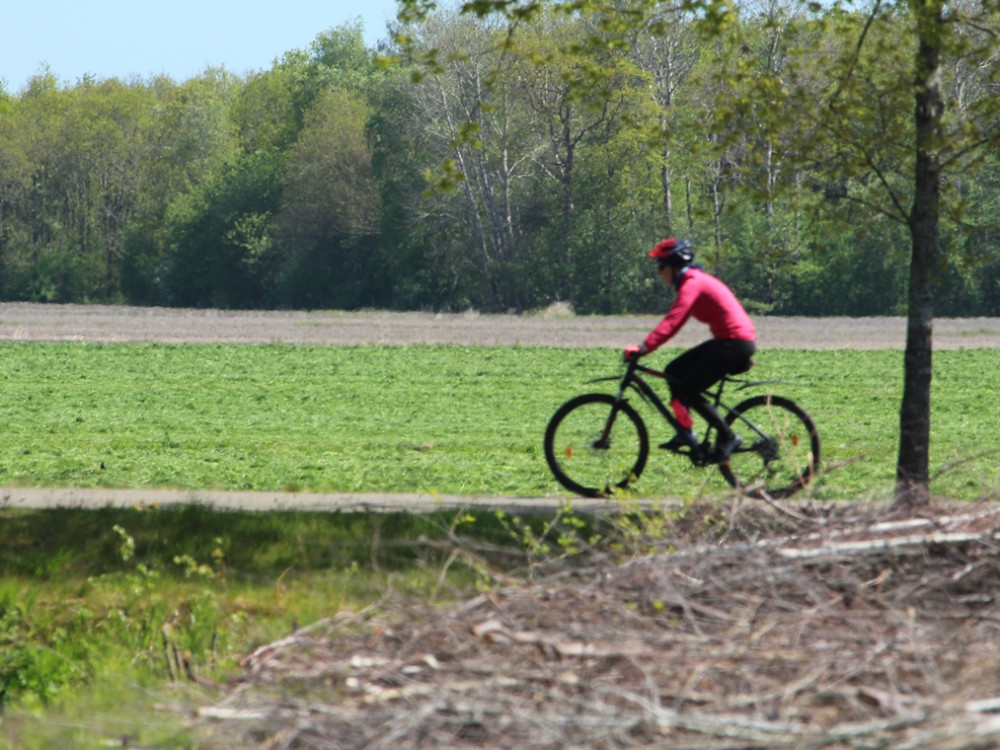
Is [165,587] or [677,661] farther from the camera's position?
[165,587]

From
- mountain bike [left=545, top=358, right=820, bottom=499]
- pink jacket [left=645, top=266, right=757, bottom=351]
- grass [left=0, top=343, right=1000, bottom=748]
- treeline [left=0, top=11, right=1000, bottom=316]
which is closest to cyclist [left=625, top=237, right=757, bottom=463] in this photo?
pink jacket [left=645, top=266, right=757, bottom=351]

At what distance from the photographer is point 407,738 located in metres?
3.71

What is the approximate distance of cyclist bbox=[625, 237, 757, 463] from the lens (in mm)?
9375

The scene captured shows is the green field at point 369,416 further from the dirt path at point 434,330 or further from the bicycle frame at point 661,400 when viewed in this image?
the dirt path at point 434,330

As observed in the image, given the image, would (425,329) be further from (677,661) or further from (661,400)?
(677,661)

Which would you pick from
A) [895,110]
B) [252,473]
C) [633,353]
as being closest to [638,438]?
[633,353]

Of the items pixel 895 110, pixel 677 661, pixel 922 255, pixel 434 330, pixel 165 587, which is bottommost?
pixel 165 587

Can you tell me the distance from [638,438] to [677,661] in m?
6.29

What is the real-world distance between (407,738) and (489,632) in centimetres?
55

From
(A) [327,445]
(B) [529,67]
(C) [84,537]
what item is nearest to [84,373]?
(A) [327,445]

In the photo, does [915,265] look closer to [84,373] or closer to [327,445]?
[327,445]

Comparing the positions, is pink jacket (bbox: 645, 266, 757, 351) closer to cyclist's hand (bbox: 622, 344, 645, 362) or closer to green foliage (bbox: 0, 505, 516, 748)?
cyclist's hand (bbox: 622, 344, 645, 362)

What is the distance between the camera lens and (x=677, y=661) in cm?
393

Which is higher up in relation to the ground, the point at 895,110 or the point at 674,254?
the point at 895,110
